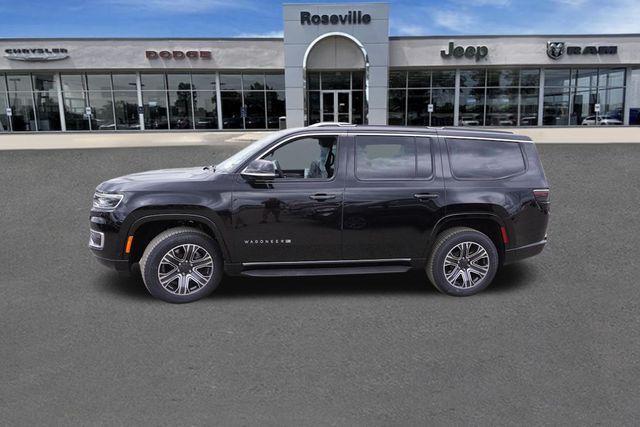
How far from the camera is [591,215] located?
8.63 metres

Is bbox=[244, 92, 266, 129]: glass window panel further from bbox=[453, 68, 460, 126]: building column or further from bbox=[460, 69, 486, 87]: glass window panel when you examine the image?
bbox=[460, 69, 486, 87]: glass window panel

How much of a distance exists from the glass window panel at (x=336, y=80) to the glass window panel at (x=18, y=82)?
59.5 ft

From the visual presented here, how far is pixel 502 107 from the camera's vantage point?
107ft

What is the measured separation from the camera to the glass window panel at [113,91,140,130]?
3247 centimetres

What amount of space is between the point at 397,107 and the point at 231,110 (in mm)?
10275

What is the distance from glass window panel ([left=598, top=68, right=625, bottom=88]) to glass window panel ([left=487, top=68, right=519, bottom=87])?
537 centimetres

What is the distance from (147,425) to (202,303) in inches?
82.3

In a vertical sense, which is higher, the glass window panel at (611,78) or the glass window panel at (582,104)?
the glass window panel at (611,78)

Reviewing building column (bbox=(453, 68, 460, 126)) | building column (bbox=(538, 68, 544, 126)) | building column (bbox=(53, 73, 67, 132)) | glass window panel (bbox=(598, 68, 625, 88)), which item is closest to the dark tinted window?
building column (bbox=(453, 68, 460, 126))

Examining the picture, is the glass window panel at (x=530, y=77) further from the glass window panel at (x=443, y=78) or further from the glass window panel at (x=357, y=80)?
the glass window panel at (x=357, y=80)

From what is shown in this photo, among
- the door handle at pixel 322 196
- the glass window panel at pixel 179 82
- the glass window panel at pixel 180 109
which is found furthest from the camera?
the glass window panel at pixel 180 109

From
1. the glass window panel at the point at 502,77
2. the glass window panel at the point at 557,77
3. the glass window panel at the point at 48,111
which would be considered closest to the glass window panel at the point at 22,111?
the glass window panel at the point at 48,111

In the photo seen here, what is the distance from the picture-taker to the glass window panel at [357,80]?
1201 inches

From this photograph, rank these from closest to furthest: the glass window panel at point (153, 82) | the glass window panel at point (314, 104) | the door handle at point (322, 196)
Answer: the door handle at point (322, 196) < the glass window panel at point (314, 104) < the glass window panel at point (153, 82)
